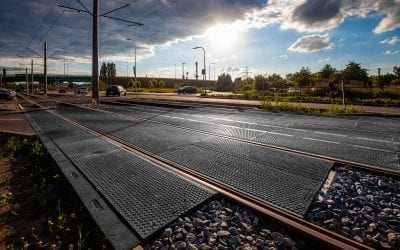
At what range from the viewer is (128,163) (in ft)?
17.4

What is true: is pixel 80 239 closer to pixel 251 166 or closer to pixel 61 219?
pixel 61 219

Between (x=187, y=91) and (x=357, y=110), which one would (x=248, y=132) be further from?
(x=187, y=91)

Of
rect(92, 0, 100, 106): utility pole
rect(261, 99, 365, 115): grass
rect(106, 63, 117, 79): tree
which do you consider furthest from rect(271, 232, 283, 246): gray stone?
rect(106, 63, 117, 79): tree

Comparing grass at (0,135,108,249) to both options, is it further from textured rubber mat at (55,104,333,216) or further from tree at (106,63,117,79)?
tree at (106,63,117,79)

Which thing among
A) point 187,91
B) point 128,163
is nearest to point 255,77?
point 187,91

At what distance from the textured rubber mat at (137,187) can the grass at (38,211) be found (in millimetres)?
410

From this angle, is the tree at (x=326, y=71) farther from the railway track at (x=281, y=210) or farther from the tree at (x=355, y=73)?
the railway track at (x=281, y=210)

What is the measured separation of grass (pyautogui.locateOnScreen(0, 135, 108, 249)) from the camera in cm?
304

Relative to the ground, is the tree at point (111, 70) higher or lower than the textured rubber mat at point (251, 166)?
higher

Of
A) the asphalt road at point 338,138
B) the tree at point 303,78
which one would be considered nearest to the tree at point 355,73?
the tree at point 303,78

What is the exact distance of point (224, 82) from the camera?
77375 millimetres

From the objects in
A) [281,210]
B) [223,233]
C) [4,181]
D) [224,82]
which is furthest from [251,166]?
[224,82]

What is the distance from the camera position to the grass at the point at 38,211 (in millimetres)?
3035

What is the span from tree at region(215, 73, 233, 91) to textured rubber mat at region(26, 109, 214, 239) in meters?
71.5
